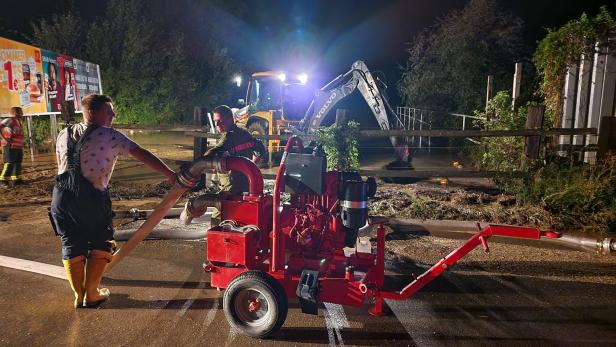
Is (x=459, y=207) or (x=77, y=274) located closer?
(x=77, y=274)

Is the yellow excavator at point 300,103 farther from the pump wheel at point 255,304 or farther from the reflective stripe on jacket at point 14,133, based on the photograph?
the pump wheel at point 255,304

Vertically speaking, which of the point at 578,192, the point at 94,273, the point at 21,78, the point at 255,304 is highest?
the point at 21,78

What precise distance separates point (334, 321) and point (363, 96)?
819 centimetres

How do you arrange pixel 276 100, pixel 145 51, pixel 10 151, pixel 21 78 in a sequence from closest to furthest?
pixel 10 151
pixel 21 78
pixel 276 100
pixel 145 51

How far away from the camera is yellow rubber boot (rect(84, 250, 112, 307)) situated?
4066 mm

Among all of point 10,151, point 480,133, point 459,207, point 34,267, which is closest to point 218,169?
point 34,267

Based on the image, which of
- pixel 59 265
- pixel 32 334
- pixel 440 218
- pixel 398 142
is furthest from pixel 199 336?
pixel 398 142

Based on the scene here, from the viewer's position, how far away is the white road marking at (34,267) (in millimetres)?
4945

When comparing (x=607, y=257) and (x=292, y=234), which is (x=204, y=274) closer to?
(x=292, y=234)

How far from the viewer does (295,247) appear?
3.95 metres

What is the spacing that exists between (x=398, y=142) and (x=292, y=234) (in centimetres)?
846

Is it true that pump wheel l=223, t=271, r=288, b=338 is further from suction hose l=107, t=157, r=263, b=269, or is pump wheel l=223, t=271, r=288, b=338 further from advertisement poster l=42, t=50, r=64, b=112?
advertisement poster l=42, t=50, r=64, b=112

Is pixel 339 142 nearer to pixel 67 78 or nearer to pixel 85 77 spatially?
pixel 67 78

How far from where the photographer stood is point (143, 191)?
909cm
